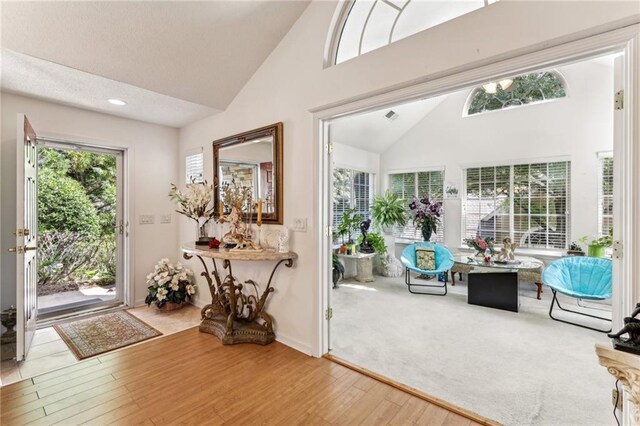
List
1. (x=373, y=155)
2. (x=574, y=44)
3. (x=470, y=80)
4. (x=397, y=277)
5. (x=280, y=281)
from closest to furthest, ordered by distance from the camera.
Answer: (x=574, y=44) → (x=470, y=80) → (x=280, y=281) → (x=397, y=277) → (x=373, y=155)

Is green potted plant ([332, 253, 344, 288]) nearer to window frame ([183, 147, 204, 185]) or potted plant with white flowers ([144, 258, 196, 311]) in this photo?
potted plant with white flowers ([144, 258, 196, 311])

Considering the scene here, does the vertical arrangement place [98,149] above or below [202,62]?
below

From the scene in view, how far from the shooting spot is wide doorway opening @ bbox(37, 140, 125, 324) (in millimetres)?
3506

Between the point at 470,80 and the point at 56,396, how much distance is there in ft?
11.6

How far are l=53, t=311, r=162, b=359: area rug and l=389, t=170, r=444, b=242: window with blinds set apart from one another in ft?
16.2

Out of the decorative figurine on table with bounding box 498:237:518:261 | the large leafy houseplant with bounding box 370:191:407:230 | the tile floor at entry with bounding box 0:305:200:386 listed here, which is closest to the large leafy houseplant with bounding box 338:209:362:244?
the large leafy houseplant with bounding box 370:191:407:230

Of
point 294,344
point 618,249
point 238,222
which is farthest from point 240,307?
point 618,249

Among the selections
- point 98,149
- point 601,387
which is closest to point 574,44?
point 601,387

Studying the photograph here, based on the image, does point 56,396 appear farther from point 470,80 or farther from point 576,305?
point 576,305

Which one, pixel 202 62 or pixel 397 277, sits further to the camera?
pixel 397 277

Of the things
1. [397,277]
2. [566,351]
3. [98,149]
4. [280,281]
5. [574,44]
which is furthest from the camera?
[397,277]

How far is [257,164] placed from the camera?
309 centimetres

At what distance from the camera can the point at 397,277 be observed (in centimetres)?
572

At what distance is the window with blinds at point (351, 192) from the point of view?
5688 millimetres
